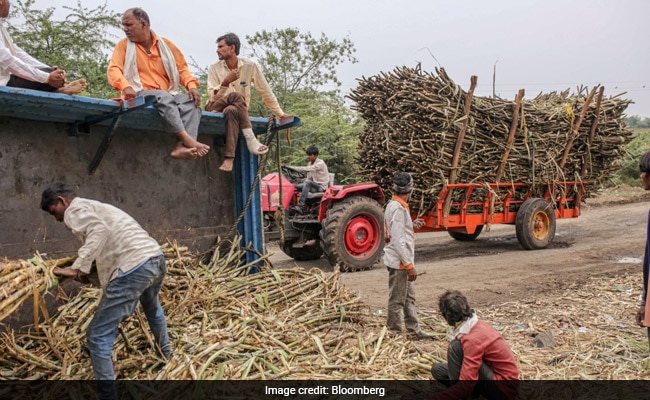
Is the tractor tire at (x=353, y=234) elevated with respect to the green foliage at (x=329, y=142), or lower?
lower

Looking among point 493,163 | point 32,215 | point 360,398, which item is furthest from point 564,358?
point 493,163

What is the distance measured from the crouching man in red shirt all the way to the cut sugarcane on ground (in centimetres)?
59

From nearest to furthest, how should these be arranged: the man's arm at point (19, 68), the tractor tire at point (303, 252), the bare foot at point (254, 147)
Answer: the man's arm at point (19, 68), the bare foot at point (254, 147), the tractor tire at point (303, 252)

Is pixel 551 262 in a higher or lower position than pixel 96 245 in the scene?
lower

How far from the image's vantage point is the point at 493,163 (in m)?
9.53

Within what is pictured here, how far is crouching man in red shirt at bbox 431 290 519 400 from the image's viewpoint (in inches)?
128

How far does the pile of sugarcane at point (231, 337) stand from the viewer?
366 cm

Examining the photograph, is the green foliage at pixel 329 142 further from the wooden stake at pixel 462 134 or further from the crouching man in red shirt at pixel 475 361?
the crouching man in red shirt at pixel 475 361

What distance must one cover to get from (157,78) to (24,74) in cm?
123

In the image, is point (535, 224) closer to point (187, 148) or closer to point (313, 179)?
point (313, 179)

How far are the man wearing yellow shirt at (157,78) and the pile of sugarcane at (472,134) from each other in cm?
433

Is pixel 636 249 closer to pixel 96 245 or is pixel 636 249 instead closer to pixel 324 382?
pixel 324 382

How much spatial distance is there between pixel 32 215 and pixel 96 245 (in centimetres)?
132

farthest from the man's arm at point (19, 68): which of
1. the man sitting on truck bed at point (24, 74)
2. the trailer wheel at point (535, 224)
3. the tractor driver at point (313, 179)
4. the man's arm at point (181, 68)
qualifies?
the trailer wheel at point (535, 224)
